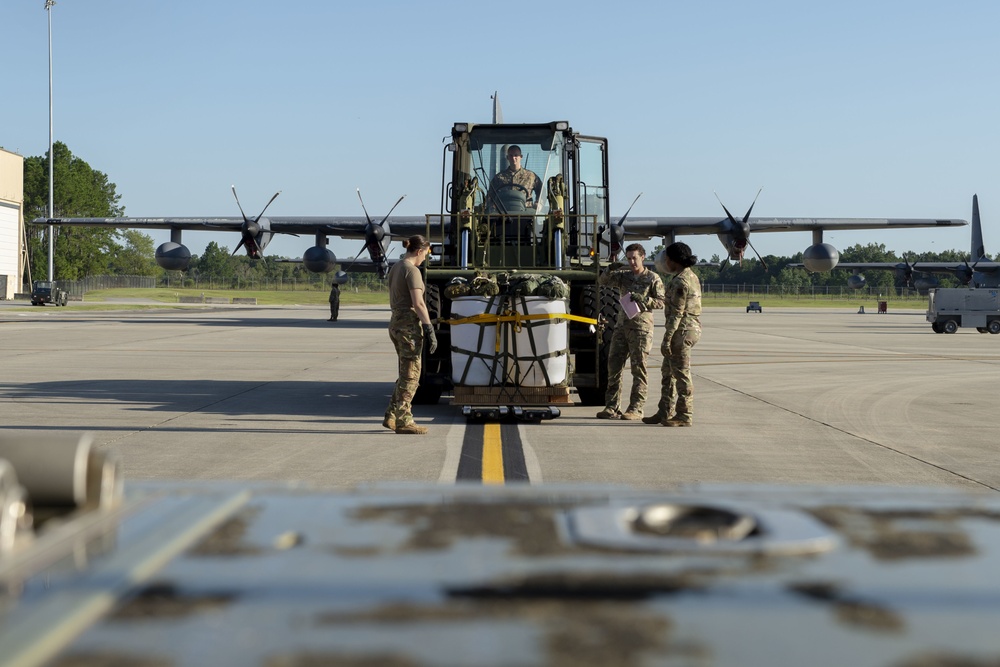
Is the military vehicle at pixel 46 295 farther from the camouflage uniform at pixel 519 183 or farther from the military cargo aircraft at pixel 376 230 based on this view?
the camouflage uniform at pixel 519 183

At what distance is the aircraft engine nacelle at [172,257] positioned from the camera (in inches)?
Answer: 1516

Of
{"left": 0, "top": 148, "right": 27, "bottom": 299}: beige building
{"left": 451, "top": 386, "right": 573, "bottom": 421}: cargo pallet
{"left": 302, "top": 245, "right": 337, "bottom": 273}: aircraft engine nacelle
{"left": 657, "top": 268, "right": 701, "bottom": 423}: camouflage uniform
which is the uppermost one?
{"left": 0, "top": 148, "right": 27, "bottom": 299}: beige building

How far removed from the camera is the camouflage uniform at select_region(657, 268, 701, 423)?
36.4 feet

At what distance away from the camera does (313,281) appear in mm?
122375

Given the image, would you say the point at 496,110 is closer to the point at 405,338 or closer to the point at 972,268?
the point at 405,338

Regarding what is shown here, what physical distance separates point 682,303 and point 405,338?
3.01 m

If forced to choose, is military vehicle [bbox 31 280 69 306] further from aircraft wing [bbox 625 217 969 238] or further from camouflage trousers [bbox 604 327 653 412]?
camouflage trousers [bbox 604 327 653 412]

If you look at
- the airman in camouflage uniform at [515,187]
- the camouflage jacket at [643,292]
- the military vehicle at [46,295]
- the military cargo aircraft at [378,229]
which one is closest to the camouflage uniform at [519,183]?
the airman in camouflage uniform at [515,187]

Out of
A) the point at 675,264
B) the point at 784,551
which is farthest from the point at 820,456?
the point at 784,551

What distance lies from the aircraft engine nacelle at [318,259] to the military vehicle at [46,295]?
32.0m

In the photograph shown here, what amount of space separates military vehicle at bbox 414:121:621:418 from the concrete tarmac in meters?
0.48

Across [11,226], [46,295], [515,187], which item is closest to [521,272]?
[515,187]

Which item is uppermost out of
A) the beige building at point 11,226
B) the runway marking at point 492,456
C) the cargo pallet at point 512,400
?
the beige building at point 11,226

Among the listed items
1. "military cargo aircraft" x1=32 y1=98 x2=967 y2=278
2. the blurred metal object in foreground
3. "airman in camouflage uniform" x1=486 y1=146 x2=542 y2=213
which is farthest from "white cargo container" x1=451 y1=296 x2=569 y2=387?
"military cargo aircraft" x1=32 y1=98 x2=967 y2=278
